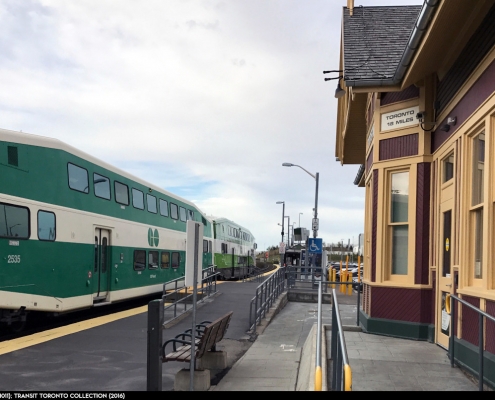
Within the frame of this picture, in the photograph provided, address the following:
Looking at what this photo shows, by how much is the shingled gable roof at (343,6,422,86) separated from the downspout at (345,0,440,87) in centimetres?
8

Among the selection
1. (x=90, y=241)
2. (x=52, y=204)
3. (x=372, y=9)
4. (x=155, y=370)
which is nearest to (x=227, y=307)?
(x=90, y=241)

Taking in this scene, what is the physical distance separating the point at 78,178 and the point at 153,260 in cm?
642

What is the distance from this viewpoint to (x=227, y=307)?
17.5 metres

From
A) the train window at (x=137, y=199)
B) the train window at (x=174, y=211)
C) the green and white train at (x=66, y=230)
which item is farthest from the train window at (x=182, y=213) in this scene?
the train window at (x=137, y=199)

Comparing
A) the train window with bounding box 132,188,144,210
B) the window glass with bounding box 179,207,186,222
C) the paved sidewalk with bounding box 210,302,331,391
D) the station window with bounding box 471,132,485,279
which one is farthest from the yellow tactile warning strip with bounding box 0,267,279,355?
the window glass with bounding box 179,207,186,222

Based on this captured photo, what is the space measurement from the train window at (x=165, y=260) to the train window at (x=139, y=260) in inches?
83.9

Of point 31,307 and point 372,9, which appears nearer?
point 31,307

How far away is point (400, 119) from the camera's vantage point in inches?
407

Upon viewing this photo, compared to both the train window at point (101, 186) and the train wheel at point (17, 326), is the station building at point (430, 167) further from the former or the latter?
the train wheel at point (17, 326)

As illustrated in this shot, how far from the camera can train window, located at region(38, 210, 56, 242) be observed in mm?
12445

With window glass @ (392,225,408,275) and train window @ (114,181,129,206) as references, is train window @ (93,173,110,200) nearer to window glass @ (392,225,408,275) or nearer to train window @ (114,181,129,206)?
train window @ (114,181,129,206)

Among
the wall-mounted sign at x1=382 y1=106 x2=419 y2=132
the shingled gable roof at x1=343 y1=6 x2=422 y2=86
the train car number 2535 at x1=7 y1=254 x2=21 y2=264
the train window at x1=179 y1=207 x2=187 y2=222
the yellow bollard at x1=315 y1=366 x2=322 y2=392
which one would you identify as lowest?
the yellow bollard at x1=315 y1=366 x2=322 y2=392
